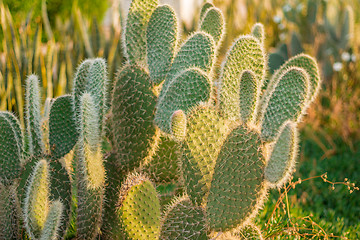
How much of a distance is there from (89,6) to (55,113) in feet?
15.4

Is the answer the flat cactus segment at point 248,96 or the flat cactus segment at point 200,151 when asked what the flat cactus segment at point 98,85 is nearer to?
the flat cactus segment at point 200,151

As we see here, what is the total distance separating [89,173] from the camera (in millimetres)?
1237

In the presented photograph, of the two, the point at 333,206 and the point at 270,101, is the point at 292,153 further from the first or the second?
the point at 333,206

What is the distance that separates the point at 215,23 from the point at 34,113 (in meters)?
0.72

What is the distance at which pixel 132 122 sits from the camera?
1.45 metres

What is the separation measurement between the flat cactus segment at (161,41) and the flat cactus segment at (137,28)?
0.06m

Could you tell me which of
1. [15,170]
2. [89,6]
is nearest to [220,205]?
[15,170]

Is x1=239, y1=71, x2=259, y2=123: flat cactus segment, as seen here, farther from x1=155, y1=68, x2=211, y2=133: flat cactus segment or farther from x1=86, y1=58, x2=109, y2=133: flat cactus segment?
x1=86, y1=58, x2=109, y2=133: flat cactus segment

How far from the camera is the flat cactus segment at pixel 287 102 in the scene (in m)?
1.21

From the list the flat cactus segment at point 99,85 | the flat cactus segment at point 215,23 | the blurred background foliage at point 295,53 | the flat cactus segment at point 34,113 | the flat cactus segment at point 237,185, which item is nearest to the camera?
the flat cactus segment at point 237,185

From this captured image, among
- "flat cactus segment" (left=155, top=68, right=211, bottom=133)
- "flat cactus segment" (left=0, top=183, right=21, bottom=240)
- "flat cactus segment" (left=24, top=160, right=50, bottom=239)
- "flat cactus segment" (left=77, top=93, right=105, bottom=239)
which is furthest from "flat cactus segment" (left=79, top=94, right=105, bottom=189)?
"flat cactus segment" (left=0, top=183, right=21, bottom=240)

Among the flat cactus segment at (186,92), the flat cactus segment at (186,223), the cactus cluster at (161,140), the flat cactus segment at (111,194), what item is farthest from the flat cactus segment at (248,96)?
the flat cactus segment at (111,194)

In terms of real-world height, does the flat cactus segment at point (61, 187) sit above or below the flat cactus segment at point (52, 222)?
below

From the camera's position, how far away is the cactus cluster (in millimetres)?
1159
